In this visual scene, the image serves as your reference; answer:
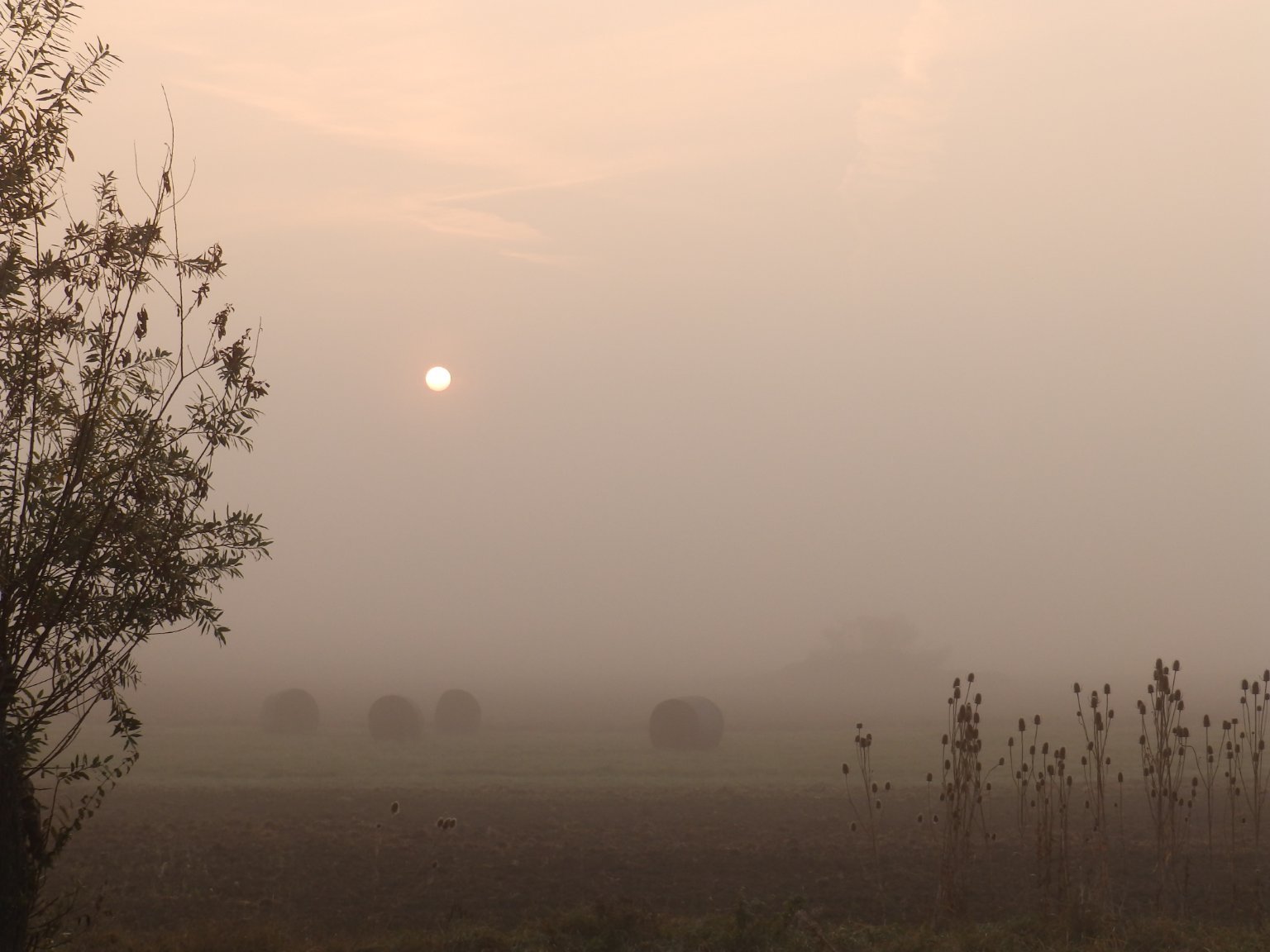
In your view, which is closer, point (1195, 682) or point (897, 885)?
point (897, 885)

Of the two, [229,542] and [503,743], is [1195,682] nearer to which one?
[503,743]

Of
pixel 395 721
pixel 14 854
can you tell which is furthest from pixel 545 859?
pixel 395 721

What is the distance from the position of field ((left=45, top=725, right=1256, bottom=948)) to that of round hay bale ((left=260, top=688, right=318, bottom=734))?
1373 centimetres

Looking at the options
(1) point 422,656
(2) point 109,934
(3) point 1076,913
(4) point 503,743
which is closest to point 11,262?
(2) point 109,934

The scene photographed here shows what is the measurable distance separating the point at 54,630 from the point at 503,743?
30.7 m

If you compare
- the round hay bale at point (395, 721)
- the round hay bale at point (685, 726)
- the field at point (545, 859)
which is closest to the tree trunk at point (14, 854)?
the field at point (545, 859)

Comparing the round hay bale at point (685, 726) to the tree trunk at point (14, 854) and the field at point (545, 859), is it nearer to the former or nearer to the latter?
the field at point (545, 859)

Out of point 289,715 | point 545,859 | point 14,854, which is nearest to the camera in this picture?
point 14,854

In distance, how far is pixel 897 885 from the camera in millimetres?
15180

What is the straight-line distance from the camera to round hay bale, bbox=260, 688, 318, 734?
42219 millimetres

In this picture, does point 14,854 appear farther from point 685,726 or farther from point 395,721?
point 395,721

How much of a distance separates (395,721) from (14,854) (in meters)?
32.2

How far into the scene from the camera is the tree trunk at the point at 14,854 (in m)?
8.24

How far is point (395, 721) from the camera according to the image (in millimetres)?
39719
